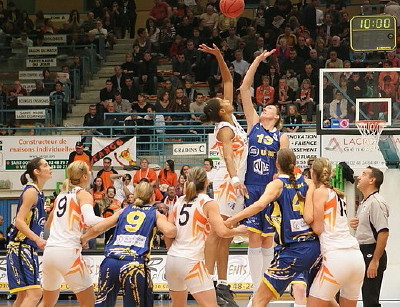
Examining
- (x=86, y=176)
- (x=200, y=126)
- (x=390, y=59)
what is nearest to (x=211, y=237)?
(x=86, y=176)

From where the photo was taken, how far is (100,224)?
30.6 feet

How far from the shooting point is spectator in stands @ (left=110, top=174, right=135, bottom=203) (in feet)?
67.5

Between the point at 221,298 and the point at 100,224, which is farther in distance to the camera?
the point at 221,298

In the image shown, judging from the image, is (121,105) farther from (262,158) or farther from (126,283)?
(126,283)

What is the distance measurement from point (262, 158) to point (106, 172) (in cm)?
1070

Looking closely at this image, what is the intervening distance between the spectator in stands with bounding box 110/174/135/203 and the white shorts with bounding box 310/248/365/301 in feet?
37.5

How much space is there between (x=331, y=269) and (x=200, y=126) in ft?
42.8

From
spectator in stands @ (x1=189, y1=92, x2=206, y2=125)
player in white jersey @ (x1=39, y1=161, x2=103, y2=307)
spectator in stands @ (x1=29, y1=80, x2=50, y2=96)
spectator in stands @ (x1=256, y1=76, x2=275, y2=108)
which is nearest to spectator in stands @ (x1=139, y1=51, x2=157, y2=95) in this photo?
spectator in stands @ (x1=189, y1=92, x2=206, y2=125)

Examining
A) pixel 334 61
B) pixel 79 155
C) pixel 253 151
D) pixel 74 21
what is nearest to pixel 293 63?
pixel 334 61

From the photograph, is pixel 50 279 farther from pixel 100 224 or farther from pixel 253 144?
pixel 253 144

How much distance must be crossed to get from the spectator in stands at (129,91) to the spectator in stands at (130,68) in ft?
2.02

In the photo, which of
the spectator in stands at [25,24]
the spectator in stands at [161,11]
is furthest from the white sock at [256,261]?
the spectator in stands at [25,24]

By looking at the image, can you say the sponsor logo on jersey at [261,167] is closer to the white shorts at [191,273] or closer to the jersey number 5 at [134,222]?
the white shorts at [191,273]

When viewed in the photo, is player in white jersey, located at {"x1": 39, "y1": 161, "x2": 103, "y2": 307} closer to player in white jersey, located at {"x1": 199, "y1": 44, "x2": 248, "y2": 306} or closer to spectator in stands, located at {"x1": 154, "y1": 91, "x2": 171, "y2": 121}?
player in white jersey, located at {"x1": 199, "y1": 44, "x2": 248, "y2": 306}
